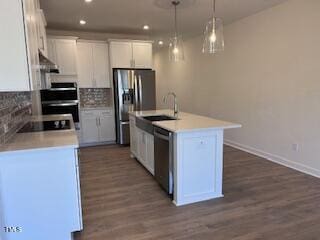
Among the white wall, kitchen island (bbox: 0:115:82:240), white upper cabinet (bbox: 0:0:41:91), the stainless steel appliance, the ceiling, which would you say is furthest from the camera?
the stainless steel appliance

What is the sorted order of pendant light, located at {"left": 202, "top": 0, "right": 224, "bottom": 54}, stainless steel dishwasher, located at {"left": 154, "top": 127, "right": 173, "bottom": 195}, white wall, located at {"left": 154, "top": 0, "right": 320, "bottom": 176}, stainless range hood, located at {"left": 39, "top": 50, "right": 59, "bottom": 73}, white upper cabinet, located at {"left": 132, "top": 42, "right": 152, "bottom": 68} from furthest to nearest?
white upper cabinet, located at {"left": 132, "top": 42, "right": 152, "bottom": 68} → white wall, located at {"left": 154, "top": 0, "right": 320, "bottom": 176} → pendant light, located at {"left": 202, "top": 0, "right": 224, "bottom": 54} → stainless steel dishwasher, located at {"left": 154, "top": 127, "right": 173, "bottom": 195} → stainless range hood, located at {"left": 39, "top": 50, "right": 59, "bottom": 73}

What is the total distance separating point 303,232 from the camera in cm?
219

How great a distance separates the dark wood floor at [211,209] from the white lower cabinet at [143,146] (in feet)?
0.60

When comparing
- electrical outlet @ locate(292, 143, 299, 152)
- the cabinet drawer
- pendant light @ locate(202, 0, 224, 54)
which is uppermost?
pendant light @ locate(202, 0, 224, 54)

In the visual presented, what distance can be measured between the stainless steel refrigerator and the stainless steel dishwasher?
2.39 metres

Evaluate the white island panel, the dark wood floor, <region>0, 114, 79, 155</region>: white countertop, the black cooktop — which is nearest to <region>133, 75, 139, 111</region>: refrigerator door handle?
the dark wood floor

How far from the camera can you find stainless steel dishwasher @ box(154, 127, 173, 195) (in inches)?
110

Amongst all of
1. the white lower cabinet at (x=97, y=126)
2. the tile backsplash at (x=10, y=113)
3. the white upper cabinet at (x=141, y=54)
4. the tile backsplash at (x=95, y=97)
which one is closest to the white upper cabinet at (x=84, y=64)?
the tile backsplash at (x=95, y=97)

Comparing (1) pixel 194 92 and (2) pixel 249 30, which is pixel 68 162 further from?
(1) pixel 194 92

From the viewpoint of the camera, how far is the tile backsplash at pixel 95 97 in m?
5.76

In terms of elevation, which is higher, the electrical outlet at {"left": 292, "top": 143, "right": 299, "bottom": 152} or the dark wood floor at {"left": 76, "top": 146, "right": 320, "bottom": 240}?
the electrical outlet at {"left": 292, "top": 143, "right": 299, "bottom": 152}

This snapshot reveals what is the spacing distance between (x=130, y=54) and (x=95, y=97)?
1.40m

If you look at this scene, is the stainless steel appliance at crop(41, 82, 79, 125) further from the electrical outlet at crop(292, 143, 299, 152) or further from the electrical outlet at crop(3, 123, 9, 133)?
A: the electrical outlet at crop(292, 143, 299, 152)

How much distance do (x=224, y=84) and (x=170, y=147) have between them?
3.10 metres
